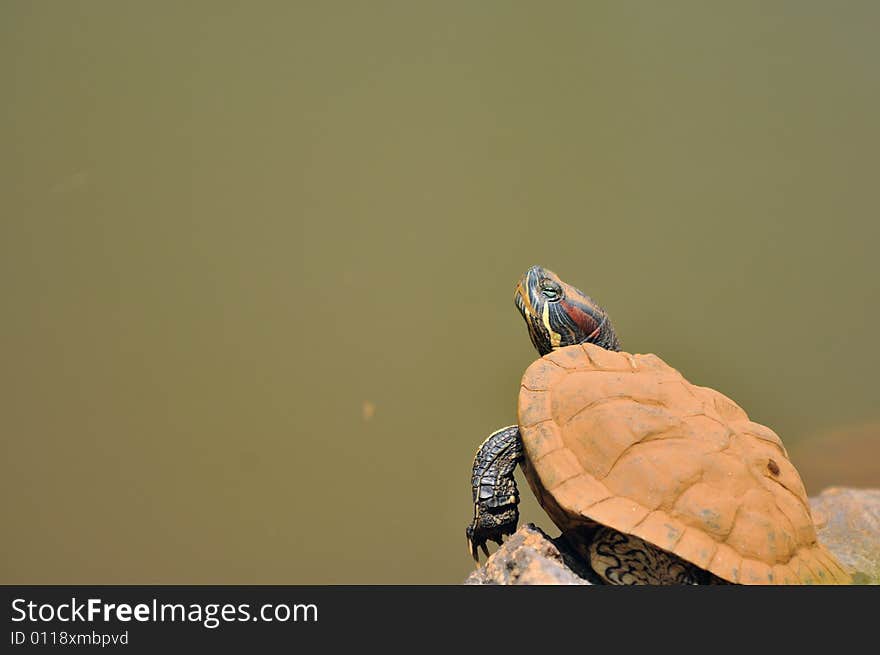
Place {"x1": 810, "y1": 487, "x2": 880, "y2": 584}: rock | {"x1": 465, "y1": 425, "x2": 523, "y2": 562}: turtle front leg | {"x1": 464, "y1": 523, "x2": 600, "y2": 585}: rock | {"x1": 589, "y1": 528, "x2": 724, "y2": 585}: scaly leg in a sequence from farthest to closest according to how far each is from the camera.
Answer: {"x1": 810, "y1": 487, "x2": 880, "y2": 584}: rock
{"x1": 465, "y1": 425, "x2": 523, "y2": 562}: turtle front leg
{"x1": 589, "y1": 528, "x2": 724, "y2": 585}: scaly leg
{"x1": 464, "y1": 523, "x2": 600, "y2": 585}: rock

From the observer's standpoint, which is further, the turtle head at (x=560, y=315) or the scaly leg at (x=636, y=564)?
the turtle head at (x=560, y=315)

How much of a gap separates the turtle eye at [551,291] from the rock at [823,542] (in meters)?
0.94

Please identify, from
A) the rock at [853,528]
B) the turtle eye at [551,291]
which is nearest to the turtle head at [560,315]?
the turtle eye at [551,291]

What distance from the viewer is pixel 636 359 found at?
7.59 feet

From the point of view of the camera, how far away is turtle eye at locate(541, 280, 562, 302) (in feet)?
8.47

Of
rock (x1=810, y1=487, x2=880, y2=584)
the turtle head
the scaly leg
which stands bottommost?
the scaly leg

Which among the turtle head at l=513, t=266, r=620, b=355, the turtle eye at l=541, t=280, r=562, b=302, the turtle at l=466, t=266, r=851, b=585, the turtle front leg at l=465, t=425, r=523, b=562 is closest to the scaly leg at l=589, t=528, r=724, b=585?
the turtle at l=466, t=266, r=851, b=585

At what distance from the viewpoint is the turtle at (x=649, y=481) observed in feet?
5.77

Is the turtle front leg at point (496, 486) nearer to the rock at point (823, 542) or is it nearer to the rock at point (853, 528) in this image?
the rock at point (823, 542)

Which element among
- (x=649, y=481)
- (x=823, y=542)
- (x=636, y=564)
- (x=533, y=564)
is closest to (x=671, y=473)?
(x=649, y=481)

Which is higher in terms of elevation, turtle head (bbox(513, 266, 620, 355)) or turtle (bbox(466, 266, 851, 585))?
turtle head (bbox(513, 266, 620, 355))

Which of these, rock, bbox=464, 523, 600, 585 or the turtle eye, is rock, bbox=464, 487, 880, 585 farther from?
the turtle eye

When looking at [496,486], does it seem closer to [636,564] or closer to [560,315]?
[636,564]

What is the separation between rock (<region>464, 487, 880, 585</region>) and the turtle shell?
124 mm
